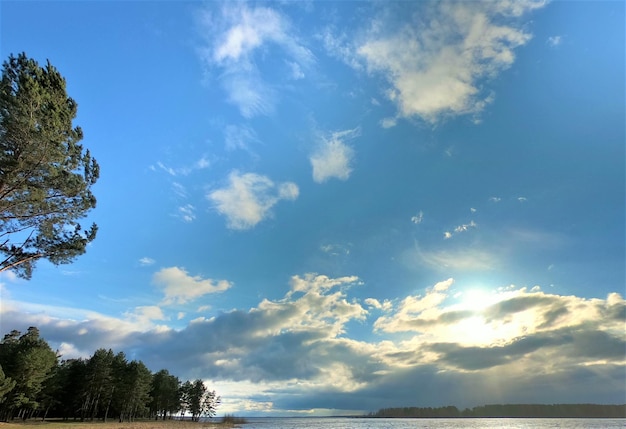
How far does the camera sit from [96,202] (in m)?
34.2

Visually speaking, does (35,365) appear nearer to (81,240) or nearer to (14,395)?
(14,395)

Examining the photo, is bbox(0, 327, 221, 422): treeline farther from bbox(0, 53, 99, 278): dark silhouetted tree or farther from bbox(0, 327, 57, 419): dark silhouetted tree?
bbox(0, 53, 99, 278): dark silhouetted tree

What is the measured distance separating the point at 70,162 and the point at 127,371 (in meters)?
90.8

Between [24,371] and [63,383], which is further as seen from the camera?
[63,383]

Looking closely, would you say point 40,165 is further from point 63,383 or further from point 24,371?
point 63,383

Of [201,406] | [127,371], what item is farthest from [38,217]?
[201,406]

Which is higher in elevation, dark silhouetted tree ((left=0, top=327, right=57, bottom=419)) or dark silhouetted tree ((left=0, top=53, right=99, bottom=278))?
dark silhouetted tree ((left=0, top=53, right=99, bottom=278))

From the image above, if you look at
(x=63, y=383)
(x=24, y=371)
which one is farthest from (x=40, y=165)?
(x=63, y=383)

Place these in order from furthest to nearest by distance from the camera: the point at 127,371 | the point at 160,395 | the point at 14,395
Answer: the point at 160,395 → the point at 127,371 → the point at 14,395

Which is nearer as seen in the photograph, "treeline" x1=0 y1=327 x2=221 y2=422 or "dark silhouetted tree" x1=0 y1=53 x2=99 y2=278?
"dark silhouetted tree" x1=0 y1=53 x2=99 y2=278

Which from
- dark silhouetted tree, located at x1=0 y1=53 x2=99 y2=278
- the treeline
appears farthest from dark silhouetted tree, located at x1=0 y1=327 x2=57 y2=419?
dark silhouetted tree, located at x1=0 y1=53 x2=99 y2=278

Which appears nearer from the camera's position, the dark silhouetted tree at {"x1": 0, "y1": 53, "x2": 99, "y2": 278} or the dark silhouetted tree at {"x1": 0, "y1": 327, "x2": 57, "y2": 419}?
the dark silhouetted tree at {"x1": 0, "y1": 53, "x2": 99, "y2": 278}

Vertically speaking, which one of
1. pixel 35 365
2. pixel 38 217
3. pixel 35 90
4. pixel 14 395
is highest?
pixel 35 90

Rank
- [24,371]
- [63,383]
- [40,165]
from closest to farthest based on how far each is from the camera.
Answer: [40,165] < [24,371] < [63,383]
